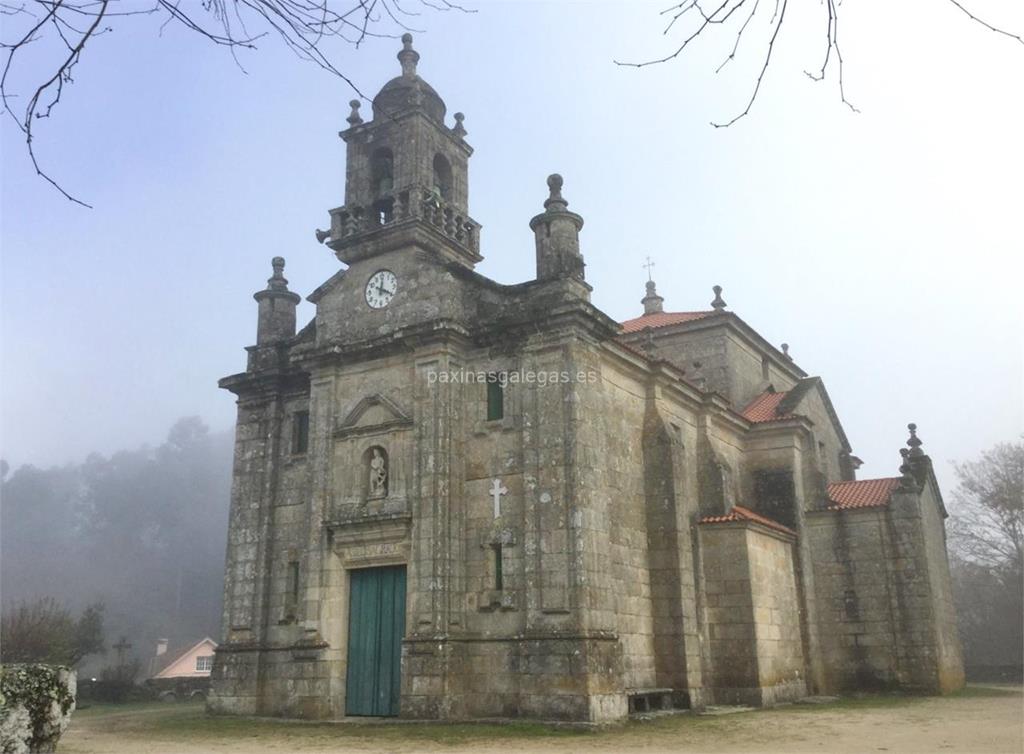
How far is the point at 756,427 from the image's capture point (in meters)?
27.4

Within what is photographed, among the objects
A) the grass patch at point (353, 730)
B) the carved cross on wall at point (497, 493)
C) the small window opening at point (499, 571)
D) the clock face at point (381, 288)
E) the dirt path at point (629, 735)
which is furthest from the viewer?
the clock face at point (381, 288)

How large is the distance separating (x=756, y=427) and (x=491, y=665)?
13.1 m

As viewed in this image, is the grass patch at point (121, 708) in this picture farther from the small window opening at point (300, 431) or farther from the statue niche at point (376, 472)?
the statue niche at point (376, 472)

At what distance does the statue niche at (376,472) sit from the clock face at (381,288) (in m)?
3.60

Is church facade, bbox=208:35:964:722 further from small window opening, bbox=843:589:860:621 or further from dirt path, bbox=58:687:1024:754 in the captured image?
dirt path, bbox=58:687:1024:754

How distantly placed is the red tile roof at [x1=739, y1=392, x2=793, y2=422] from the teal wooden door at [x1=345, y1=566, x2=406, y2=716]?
13027mm

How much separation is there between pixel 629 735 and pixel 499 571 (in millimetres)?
4370

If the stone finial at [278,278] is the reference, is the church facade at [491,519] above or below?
below

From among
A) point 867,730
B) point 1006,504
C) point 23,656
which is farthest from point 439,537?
point 1006,504

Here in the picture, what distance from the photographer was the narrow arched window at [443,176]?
920 inches

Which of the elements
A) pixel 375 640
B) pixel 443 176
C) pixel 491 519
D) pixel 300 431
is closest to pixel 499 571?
pixel 491 519

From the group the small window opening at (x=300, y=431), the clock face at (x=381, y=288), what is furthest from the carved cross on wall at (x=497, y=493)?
the small window opening at (x=300, y=431)

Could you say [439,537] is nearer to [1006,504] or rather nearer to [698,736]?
[698,736]

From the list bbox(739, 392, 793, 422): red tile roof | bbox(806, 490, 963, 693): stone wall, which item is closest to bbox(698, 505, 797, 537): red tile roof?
bbox(806, 490, 963, 693): stone wall
